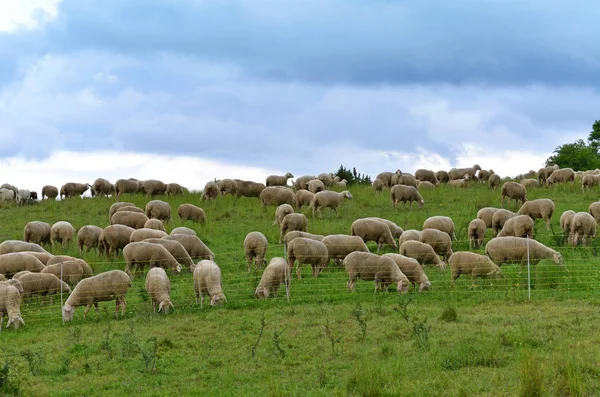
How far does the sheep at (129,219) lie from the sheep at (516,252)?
12.5m

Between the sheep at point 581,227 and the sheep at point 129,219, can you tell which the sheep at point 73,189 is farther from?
the sheep at point 581,227

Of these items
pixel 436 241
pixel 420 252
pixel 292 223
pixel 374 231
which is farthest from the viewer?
pixel 292 223

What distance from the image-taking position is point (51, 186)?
4509 cm

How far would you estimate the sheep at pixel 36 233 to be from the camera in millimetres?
27047

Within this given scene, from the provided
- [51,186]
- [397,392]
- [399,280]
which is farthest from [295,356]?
[51,186]

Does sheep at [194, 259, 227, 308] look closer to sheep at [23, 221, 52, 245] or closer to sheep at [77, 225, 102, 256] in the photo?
sheep at [77, 225, 102, 256]

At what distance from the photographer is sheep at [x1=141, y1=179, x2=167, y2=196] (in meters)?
39.6

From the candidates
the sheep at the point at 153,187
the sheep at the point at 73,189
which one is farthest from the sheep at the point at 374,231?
the sheep at the point at 73,189

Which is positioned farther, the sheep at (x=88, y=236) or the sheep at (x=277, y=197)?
the sheep at (x=277, y=197)

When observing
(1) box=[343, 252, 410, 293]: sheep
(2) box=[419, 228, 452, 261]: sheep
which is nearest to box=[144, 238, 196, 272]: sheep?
(1) box=[343, 252, 410, 293]: sheep

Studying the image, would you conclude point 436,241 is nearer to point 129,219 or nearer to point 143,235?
point 143,235

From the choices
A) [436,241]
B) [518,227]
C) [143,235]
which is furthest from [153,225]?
[518,227]

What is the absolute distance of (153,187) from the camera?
130ft

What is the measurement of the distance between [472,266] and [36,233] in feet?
53.0
